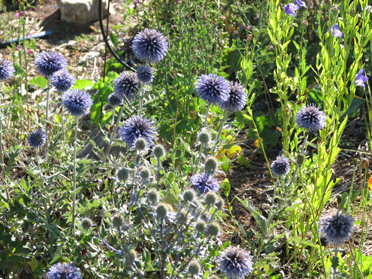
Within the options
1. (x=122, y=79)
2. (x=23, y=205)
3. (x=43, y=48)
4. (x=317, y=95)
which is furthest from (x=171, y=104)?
(x=43, y=48)

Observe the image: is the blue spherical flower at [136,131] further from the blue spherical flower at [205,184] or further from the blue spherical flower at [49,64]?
the blue spherical flower at [49,64]

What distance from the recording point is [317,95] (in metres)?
3.38

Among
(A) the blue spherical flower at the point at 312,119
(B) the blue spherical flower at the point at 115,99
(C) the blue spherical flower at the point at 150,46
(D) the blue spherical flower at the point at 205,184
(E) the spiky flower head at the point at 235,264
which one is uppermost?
(C) the blue spherical flower at the point at 150,46

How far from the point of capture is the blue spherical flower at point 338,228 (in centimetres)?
183

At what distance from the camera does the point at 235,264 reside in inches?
72.1

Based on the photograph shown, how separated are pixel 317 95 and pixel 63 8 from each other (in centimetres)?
306

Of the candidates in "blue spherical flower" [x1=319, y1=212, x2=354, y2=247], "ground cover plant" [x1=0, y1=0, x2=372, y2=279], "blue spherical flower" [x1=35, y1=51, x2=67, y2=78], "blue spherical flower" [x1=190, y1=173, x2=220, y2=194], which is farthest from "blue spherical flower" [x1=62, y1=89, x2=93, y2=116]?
"blue spherical flower" [x1=319, y1=212, x2=354, y2=247]

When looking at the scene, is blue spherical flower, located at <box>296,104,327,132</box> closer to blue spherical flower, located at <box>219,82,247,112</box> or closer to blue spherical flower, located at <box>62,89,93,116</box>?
blue spherical flower, located at <box>219,82,247,112</box>

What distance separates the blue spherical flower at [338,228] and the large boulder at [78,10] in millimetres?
4007

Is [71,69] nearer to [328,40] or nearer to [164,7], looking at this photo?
[164,7]

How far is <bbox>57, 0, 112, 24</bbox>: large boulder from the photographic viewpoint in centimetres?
500

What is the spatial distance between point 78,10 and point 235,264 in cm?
398

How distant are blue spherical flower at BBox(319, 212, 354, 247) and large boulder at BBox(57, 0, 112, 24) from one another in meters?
4.01

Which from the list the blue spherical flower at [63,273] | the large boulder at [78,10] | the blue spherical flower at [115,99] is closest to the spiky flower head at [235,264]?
the blue spherical flower at [63,273]
